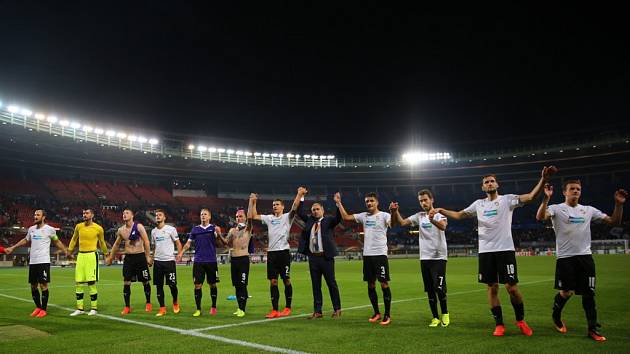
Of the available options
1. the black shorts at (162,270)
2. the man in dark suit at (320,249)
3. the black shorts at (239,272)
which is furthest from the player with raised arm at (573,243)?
the black shorts at (162,270)

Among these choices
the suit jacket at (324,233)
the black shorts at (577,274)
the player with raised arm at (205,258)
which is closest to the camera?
the black shorts at (577,274)

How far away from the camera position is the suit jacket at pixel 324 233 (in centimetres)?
977

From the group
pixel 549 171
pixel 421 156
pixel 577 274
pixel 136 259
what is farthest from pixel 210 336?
pixel 421 156

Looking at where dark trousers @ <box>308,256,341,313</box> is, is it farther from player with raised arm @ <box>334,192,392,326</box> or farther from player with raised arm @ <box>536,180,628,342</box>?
player with raised arm @ <box>536,180,628,342</box>

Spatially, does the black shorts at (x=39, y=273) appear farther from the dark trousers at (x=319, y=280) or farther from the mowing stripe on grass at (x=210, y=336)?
the dark trousers at (x=319, y=280)

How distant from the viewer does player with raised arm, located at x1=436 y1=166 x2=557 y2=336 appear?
7.28 meters

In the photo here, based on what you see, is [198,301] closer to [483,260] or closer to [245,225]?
[245,225]

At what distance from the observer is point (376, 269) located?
9.09m

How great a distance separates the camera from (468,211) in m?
7.88

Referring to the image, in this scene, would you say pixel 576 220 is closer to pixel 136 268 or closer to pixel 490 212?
pixel 490 212

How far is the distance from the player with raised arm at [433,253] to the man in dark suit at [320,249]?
62.8 inches

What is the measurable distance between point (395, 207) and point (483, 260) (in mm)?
1687

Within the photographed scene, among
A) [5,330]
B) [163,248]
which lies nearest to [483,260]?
[163,248]

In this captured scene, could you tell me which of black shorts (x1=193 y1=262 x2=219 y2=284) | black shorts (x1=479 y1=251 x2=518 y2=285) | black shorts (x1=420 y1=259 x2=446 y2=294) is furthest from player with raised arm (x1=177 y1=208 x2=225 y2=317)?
black shorts (x1=479 y1=251 x2=518 y2=285)
